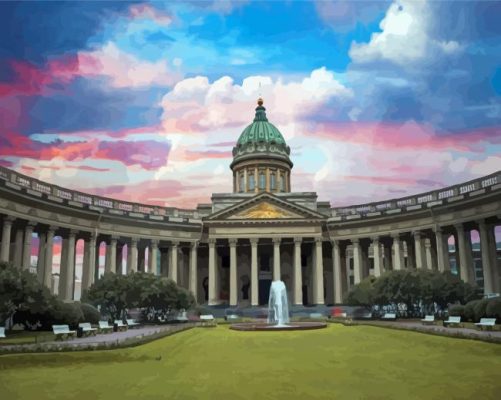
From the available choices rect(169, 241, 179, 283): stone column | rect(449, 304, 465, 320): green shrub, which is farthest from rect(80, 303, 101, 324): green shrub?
rect(169, 241, 179, 283): stone column

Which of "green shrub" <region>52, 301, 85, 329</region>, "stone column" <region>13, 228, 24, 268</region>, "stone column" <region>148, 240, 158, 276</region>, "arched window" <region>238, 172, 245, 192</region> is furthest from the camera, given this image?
"arched window" <region>238, 172, 245, 192</region>

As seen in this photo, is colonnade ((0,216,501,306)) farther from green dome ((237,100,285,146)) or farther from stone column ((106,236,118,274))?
green dome ((237,100,285,146))

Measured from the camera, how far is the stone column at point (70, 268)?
58.1 metres

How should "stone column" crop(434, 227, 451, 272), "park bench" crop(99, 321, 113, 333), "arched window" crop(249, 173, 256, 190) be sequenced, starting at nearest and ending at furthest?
"park bench" crop(99, 321, 113, 333) < "stone column" crop(434, 227, 451, 272) < "arched window" crop(249, 173, 256, 190)

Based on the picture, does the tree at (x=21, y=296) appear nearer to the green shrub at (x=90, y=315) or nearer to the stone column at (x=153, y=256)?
the green shrub at (x=90, y=315)

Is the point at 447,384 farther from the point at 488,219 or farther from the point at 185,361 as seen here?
the point at 488,219

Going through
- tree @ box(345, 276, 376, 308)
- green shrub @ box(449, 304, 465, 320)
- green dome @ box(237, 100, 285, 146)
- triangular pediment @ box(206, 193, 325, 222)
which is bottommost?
green shrub @ box(449, 304, 465, 320)

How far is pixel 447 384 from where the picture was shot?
1368 centimetres

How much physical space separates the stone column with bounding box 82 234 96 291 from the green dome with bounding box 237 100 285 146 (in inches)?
1479

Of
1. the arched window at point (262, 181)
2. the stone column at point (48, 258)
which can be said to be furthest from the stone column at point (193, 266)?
the stone column at point (48, 258)

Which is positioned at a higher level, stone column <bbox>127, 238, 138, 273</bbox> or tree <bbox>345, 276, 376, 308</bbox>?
stone column <bbox>127, 238, 138, 273</bbox>

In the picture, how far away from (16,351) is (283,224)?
53.7 m

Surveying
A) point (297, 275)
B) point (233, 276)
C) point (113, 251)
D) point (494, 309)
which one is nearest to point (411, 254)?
point (297, 275)

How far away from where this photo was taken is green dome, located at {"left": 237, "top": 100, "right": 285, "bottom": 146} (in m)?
91.8
